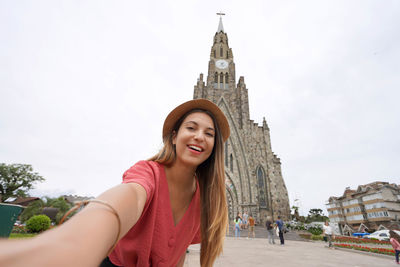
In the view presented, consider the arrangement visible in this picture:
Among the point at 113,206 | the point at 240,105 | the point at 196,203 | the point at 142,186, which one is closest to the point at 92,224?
the point at 113,206

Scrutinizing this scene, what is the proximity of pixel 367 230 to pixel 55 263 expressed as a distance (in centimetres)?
4580

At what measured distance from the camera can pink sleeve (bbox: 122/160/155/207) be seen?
0.96 meters

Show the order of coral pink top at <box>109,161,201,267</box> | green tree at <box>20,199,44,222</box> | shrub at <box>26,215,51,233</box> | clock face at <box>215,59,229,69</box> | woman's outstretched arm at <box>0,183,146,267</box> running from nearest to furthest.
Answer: woman's outstretched arm at <box>0,183,146,267</box>
coral pink top at <box>109,161,201,267</box>
shrub at <box>26,215,51,233</box>
green tree at <box>20,199,44,222</box>
clock face at <box>215,59,229,69</box>

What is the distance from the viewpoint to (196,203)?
5.27 feet

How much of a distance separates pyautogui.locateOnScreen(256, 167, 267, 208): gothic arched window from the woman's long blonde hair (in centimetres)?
2384

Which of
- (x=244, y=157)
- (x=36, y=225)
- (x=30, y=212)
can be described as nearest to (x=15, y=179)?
(x=30, y=212)

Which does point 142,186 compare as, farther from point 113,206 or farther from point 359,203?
point 359,203

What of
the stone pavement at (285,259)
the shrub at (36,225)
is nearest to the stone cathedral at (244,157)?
the stone pavement at (285,259)

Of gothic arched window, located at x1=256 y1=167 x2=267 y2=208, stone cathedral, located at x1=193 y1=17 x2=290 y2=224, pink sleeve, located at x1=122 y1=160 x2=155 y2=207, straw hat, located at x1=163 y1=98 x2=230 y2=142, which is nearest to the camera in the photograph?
pink sleeve, located at x1=122 y1=160 x2=155 y2=207

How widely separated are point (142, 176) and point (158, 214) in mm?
328

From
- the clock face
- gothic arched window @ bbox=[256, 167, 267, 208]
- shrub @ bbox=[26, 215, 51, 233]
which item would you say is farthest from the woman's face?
the clock face

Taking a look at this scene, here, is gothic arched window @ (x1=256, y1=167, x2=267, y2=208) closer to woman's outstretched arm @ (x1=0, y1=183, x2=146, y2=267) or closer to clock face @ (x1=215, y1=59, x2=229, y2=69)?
clock face @ (x1=215, y1=59, x2=229, y2=69)

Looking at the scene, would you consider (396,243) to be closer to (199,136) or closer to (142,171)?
(199,136)

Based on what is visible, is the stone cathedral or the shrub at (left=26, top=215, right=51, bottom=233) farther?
the stone cathedral
